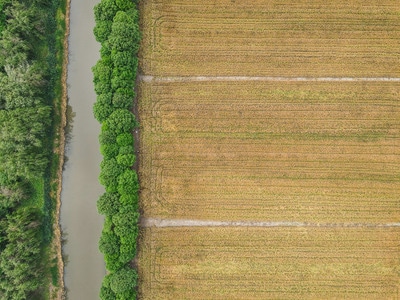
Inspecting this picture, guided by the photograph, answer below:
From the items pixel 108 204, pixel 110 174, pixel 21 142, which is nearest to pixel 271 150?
pixel 110 174

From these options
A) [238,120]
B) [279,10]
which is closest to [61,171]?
[238,120]

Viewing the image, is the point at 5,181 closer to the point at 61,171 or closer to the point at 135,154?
the point at 61,171

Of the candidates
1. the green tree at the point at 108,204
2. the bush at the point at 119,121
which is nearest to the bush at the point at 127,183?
the green tree at the point at 108,204

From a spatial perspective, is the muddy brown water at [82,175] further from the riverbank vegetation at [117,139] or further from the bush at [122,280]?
the bush at [122,280]

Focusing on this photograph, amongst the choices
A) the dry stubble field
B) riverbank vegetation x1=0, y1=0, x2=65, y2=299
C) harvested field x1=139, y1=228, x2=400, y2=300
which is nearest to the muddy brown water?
riverbank vegetation x1=0, y1=0, x2=65, y2=299

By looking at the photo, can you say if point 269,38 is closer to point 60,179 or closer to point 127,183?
point 127,183

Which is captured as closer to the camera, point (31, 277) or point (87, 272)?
point (31, 277)
